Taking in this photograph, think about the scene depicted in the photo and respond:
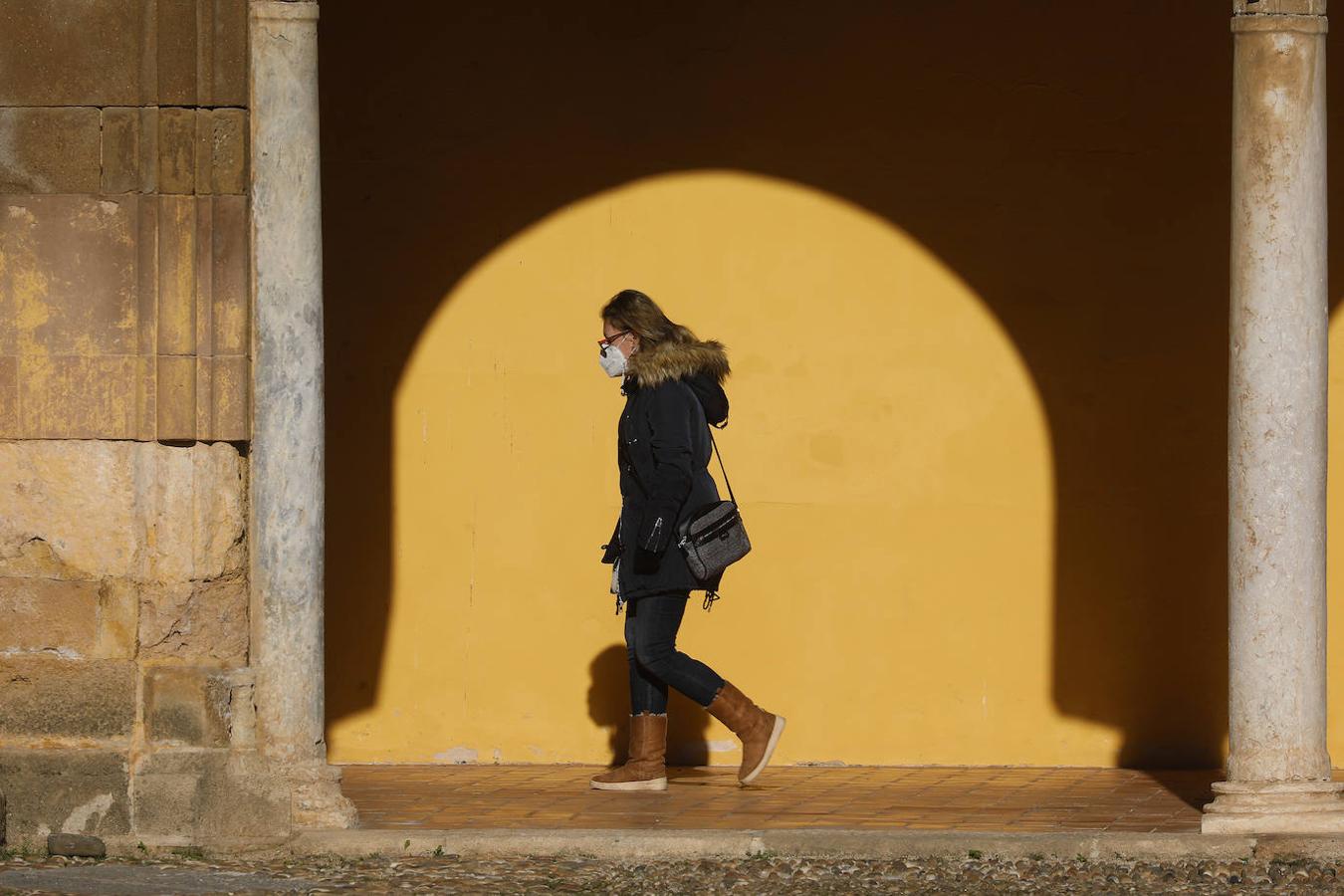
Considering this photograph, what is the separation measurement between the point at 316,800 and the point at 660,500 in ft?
5.09

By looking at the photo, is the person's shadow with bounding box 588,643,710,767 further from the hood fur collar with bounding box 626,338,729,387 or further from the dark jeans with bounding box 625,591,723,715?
the hood fur collar with bounding box 626,338,729,387

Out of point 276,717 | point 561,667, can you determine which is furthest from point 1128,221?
point 276,717

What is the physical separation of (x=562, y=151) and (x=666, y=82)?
486 mm

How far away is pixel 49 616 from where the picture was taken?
25.8ft

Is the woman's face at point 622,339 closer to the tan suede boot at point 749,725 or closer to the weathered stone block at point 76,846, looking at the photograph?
the tan suede boot at point 749,725

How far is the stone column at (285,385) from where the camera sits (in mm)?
7812

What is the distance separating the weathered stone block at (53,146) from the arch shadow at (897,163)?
1.69 meters

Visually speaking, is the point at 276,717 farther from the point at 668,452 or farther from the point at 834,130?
the point at 834,130

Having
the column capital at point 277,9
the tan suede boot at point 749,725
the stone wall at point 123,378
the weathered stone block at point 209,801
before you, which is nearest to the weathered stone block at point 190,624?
the stone wall at point 123,378

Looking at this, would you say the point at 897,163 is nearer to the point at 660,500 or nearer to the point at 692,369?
the point at 692,369

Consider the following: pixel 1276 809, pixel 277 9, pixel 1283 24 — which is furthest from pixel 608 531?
pixel 1283 24

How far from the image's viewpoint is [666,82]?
9469mm

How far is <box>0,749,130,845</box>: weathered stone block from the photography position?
305 inches

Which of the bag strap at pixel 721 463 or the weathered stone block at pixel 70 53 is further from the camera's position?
the bag strap at pixel 721 463
